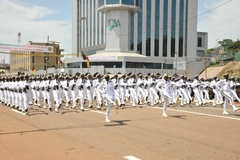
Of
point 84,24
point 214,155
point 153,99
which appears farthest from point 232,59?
point 84,24

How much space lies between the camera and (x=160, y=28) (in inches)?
3346

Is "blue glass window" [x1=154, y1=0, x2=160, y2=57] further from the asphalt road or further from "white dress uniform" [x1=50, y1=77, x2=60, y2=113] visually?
the asphalt road

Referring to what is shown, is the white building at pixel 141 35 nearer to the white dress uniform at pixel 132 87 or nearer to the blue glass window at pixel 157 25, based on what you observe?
the blue glass window at pixel 157 25

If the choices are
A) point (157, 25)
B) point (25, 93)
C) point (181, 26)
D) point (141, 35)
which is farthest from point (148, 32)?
point (25, 93)

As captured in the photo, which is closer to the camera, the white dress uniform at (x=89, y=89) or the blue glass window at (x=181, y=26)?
the white dress uniform at (x=89, y=89)

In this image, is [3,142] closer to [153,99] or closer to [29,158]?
[29,158]

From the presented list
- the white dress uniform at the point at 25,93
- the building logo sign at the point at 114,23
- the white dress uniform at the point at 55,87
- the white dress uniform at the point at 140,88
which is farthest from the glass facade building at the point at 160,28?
the white dress uniform at the point at 25,93

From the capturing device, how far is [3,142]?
332 inches

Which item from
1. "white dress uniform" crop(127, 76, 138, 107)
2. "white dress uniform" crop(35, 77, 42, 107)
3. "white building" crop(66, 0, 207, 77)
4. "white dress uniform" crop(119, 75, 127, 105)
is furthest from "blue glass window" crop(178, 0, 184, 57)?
"white dress uniform" crop(35, 77, 42, 107)

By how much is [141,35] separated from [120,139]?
76.3 metres

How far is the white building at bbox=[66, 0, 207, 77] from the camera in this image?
66812 millimetres

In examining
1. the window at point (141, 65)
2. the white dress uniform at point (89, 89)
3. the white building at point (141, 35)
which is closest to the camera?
the white dress uniform at point (89, 89)

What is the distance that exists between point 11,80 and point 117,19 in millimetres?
58695

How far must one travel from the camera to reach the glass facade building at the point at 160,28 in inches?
3265
